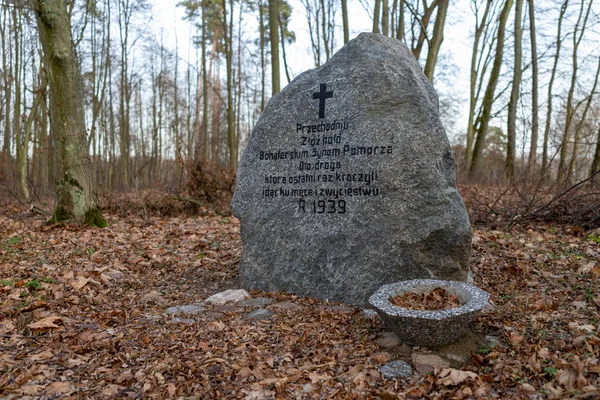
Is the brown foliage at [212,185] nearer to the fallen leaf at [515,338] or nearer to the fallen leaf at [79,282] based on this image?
the fallen leaf at [79,282]

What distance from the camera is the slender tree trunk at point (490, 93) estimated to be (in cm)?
1402

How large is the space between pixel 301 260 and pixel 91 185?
195 inches

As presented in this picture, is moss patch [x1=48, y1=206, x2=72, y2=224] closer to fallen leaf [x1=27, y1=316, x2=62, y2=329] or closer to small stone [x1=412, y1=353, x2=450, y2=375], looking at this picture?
fallen leaf [x1=27, y1=316, x2=62, y2=329]

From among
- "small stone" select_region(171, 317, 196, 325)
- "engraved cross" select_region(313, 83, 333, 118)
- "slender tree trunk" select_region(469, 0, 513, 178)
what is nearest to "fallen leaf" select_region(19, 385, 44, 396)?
"small stone" select_region(171, 317, 196, 325)

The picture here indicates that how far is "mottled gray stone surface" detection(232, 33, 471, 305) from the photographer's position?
13.5 ft

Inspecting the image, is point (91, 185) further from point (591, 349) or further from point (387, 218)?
point (591, 349)

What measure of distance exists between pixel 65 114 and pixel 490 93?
12606 millimetres

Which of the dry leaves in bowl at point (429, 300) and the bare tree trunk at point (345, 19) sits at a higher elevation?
the bare tree trunk at point (345, 19)

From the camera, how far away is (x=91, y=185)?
25.5ft

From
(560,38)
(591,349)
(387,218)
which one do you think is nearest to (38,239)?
(387,218)

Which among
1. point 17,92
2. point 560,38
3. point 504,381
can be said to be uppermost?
point 560,38

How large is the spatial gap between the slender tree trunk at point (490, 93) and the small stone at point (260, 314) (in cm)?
1232

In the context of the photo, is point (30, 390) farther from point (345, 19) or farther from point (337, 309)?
point (345, 19)

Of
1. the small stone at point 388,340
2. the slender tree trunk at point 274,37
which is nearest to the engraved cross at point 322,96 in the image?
the small stone at point 388,340
